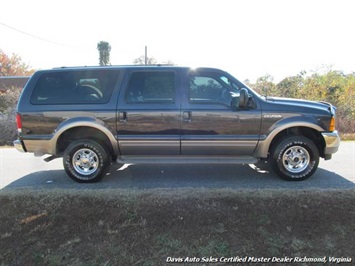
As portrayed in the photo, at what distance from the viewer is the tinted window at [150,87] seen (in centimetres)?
519

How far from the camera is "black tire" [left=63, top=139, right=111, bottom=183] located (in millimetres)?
5254

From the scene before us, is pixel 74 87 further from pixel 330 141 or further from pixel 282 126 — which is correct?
pixel 330 141

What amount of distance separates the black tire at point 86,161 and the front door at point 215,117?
4.75ft

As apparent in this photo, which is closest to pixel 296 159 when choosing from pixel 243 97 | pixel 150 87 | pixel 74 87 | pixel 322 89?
pixel 243 97

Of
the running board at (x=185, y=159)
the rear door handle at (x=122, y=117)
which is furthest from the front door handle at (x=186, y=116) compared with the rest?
the rear door handle at (x=122, y=117)

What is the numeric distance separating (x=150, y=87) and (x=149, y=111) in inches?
17.3

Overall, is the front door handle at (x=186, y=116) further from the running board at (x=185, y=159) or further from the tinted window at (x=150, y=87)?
the running board at (x=185, y=159)

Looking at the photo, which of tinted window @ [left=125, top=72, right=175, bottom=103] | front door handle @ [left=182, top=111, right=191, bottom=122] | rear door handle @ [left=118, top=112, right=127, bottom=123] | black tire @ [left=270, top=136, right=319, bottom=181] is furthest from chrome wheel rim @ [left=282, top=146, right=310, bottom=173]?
rear door handle @ [left=118, top=112, right=127, bottom=123]

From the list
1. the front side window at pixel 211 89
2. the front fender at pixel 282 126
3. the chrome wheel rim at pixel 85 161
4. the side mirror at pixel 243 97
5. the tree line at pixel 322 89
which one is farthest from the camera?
the tree line at pixel 322 89

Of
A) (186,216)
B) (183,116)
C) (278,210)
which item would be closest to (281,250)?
(278,210)

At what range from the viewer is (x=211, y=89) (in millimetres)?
5203

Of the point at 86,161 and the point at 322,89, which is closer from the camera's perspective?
the point at 86,161

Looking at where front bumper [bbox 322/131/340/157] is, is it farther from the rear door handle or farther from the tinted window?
the rear door handle

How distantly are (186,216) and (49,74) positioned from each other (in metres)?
3.51
